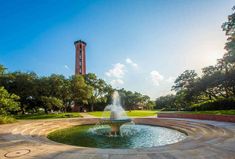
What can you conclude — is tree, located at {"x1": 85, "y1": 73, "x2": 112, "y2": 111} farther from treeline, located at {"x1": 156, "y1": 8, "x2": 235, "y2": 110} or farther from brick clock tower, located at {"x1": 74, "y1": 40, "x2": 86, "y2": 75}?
treeline, located at {"x1": 156, "y1": 8, "x2": 235, "y2": 110}

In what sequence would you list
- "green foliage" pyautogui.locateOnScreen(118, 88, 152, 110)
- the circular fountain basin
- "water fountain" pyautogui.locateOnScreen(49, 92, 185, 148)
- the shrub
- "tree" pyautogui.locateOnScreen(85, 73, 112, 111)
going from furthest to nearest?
"green foliage" pyautogui.locateOnScreen(118, 88, 152, 110)
"tree" pyautogui.locateOnScreen(85, 73, 112, 111)
the shrub
"water fountain" pyautogui.locateOnScreen(49, 92, 185, 148)
the circular fountain basin

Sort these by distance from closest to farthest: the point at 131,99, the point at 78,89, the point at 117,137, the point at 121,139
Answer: the point at 121,139
the point at 117,137
the point at 78,89
the point at 131,99

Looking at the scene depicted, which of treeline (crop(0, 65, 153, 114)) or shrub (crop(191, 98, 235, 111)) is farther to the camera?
treeline (crop(0, 65, 153, 114))

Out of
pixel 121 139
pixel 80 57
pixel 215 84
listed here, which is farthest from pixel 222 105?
pixel 80 57

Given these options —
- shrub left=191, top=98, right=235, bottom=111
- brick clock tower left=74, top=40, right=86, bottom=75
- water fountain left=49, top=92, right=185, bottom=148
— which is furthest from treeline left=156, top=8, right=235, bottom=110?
brick clock tower left=74, top=40, right=86, bottom=75

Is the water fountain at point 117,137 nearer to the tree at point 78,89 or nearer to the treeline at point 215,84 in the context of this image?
the treeline at point 215,84

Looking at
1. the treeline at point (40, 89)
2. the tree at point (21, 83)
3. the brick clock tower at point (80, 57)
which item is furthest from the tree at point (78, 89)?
the brick clock tower at point (80, 57)

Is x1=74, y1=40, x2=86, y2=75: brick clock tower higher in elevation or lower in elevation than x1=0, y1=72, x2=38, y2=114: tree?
higher

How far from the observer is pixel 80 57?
60031 millimetres

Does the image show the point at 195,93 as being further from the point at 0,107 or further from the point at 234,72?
the point at 0,107

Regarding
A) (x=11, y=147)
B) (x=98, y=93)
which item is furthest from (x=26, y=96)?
(x=11, y=147)

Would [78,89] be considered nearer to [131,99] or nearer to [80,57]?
[80,57]

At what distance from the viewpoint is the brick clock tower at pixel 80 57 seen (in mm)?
58688

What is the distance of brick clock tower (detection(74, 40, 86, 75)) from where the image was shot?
58688 millimetres
